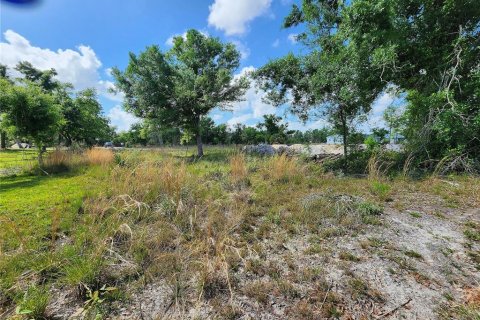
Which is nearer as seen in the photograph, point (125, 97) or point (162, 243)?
point (162, 243)

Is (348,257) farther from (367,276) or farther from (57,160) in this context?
(57,160)

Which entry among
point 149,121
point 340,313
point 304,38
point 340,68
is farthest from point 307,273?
point 149,121

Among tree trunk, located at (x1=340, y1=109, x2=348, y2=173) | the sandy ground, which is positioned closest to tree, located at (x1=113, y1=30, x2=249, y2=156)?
tree trunk, located at (x1=340, y1=109, x2=348, y2=173)

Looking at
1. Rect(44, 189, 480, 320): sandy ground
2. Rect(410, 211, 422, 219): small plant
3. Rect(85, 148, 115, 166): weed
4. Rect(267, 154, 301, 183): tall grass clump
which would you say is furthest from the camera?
Rect(85, 148, 115, 166): weed

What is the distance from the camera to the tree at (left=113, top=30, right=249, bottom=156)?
12719 millimetres

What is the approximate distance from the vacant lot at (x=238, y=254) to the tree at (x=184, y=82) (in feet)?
30.3

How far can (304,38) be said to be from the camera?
9.20 metres

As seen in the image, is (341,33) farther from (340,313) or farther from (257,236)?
(340,313)

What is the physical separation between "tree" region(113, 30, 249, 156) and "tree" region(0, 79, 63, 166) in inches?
218

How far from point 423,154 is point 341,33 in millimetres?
4260

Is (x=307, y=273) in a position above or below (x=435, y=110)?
below

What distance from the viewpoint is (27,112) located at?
7125 mm

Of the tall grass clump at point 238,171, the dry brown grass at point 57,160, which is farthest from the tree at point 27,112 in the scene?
the tall grass clump at point 238,171

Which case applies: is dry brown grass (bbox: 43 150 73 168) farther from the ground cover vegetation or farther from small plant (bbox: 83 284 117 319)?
small plant (bbox: 83 284 117 319)
